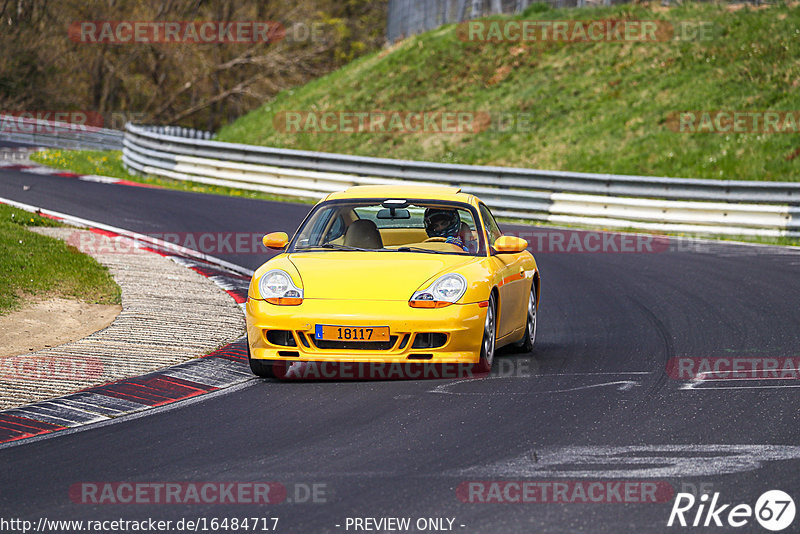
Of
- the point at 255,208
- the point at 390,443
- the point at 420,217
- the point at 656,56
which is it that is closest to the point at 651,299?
the point at 420,217

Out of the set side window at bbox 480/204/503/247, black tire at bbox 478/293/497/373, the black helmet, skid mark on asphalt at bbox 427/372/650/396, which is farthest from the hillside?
skid mark on asphalt at bbox 427/372/650/396

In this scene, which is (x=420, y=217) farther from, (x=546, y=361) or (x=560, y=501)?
(x=560, y=501)

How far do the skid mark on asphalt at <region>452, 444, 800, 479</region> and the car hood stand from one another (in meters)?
2.37

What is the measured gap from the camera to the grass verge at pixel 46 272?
11234 millimetres

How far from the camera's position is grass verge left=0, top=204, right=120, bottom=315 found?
11.2m

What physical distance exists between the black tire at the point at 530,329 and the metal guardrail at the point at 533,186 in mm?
10332

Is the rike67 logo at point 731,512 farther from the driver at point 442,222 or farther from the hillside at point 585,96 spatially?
the hillside at point 585,96

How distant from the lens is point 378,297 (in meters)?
8.05

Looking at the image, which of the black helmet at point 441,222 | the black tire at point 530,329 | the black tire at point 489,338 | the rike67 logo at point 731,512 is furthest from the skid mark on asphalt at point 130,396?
the rike67 logo at point 731,512

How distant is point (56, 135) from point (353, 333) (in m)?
28.9

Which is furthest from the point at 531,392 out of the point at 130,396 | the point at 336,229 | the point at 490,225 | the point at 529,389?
the point at 130,396

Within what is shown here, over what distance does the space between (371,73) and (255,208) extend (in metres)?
17.4

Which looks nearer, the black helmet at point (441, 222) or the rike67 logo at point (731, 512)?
the rike67 logo at point (731, 512)

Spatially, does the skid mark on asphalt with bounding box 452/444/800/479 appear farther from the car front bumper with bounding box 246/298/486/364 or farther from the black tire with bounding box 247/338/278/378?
the black tire with bounding box 247/338/278/378
